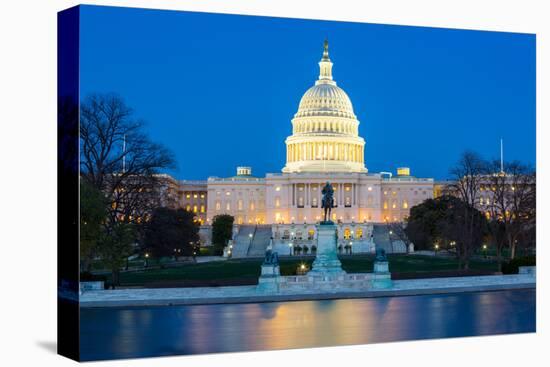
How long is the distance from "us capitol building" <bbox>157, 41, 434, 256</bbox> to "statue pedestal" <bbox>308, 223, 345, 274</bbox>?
203ft

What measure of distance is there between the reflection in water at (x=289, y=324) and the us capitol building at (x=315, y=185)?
6921 centimetres

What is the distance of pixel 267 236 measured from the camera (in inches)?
3270

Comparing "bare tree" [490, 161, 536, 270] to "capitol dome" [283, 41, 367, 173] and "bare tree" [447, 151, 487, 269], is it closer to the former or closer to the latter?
"bare tree" [447, 151, 487, 269]

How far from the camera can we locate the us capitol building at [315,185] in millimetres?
103188

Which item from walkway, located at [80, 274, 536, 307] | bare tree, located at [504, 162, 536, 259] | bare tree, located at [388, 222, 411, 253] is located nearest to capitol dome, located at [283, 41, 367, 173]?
bare tree, located at [388, 222, 411, 253]

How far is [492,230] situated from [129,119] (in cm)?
1960

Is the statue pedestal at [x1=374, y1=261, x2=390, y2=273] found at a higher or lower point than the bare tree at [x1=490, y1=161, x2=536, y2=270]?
lower

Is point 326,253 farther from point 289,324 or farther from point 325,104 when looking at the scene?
point 325,104

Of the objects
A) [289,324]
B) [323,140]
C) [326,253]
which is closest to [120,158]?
[326,253]

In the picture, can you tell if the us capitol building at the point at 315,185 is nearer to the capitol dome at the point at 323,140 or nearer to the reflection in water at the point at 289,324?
the capitol dome at the point at 323,140

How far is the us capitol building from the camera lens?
339 feet

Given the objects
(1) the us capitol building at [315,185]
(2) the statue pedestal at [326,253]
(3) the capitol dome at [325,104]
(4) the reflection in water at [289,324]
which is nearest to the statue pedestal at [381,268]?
(2) the statue pedestal at [326,253]

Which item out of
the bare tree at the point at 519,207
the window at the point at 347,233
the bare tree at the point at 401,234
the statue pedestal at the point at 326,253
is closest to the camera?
the statue pedestal at the point at 326,253

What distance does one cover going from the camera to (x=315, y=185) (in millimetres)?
105312
